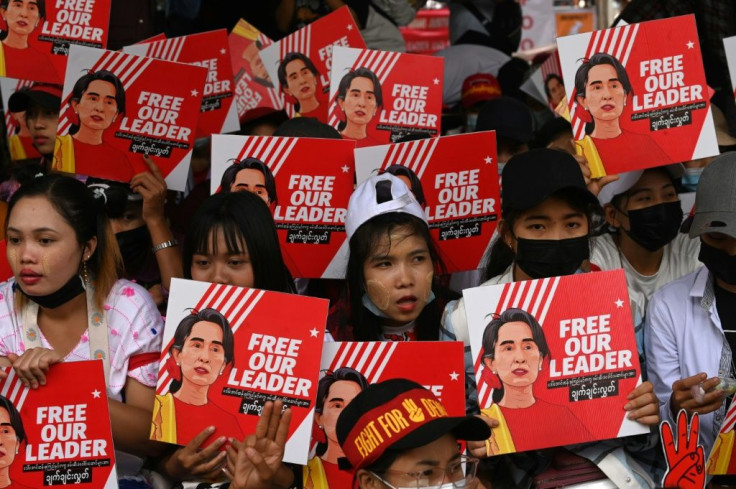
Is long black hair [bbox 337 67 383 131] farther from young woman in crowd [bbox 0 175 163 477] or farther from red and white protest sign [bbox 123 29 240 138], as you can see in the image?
young woman in crowd [bbox 0 175 163 477]

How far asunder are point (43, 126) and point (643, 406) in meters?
3.91

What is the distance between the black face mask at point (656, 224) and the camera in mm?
5449

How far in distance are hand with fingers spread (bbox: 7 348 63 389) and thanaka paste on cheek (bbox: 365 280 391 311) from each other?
1311 millimetres

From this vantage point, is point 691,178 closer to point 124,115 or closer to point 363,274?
point 363,274

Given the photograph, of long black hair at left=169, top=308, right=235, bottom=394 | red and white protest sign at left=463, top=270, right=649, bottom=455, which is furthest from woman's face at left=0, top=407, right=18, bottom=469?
red and white protest sign at left=463, top=270, right=649, bottom=455

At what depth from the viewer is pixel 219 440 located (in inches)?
161

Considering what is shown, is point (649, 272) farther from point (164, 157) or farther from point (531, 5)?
point (531, 5)

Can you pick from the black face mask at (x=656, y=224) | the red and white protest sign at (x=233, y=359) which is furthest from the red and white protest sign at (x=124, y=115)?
the black face mask at (x=656, y=224)

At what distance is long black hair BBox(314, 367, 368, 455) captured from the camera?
4152 mm

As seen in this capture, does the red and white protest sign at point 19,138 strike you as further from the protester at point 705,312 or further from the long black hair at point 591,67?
the protester at point 705,312

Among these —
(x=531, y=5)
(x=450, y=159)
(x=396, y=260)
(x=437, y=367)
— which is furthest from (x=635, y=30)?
(x=531, y=5)

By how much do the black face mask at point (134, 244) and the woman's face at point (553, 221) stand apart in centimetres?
191

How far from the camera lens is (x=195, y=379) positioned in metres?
4.16

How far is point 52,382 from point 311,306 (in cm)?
94
